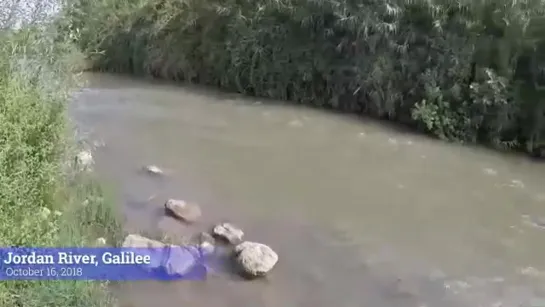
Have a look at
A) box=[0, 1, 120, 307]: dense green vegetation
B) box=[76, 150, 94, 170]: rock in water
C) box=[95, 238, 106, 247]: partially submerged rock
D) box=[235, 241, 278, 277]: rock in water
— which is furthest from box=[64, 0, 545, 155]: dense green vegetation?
box=[235, 241, 278, 277]: rock in water

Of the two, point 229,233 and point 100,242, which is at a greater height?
point 100,242

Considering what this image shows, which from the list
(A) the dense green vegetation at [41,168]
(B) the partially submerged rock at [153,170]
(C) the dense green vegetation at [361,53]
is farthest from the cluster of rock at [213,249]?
(C) the dense green vegetation at [361,53]

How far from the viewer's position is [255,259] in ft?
14.7

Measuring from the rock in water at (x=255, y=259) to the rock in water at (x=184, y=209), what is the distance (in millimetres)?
700

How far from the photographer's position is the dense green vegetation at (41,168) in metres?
3.13

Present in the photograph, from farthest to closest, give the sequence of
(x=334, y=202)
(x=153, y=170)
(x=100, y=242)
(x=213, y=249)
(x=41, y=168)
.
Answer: (x=153, y=170) → (x=334, y=202) → (x=213, y=249) → (x=100, y=242) → (x=41, y=168)

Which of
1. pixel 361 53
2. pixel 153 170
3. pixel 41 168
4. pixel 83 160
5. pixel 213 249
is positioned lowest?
pixel 213 249

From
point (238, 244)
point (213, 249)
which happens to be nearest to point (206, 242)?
point (213, 249)

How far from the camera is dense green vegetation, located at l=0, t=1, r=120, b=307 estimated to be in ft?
10.3

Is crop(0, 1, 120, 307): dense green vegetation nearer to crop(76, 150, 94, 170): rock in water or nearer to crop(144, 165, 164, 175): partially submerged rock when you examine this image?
crop(76, 150, 94, 170): rock in water

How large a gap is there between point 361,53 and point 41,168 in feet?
19.3

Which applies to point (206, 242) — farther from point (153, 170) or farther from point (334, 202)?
point (153, 170)

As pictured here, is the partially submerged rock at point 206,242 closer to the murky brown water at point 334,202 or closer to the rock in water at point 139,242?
the murky brown water at point 334,202

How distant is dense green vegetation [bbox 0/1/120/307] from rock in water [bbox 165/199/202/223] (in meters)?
0.81
